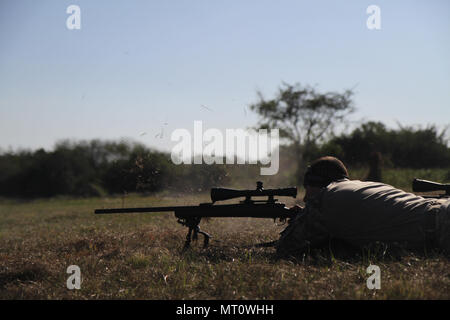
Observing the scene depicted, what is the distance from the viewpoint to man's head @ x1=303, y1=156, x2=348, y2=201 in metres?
5.17

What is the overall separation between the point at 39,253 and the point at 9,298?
2.53 meters

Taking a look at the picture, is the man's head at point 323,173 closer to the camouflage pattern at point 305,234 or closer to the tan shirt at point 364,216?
the tan shirt at point 364,216

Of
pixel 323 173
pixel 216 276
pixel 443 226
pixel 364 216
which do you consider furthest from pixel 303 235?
pixel 443 226

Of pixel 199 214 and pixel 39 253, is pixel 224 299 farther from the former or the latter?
pixel 39 253

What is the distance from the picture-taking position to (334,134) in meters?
36.6

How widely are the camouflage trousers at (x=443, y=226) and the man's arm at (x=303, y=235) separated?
128cm

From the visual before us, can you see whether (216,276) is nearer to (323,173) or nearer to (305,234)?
(305,234)

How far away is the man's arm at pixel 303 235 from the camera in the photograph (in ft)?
15.7

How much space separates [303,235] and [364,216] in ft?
2.56

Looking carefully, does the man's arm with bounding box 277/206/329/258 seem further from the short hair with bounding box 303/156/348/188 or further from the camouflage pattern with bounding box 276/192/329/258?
the short hair with bounding box 303/156/348/188

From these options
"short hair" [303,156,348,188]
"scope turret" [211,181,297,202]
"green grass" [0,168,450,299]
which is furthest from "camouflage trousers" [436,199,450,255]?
"scope turret" [211,181,297,202]

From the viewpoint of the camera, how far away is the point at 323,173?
17.0 feet

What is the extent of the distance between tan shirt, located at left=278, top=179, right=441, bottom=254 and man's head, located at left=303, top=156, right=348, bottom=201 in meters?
0.30

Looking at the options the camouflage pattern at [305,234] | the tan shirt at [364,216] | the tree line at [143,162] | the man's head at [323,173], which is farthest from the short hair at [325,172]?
the tree line at [143,162]
